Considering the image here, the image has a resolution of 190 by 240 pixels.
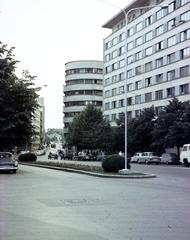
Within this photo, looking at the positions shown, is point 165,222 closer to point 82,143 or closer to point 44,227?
point 44,227

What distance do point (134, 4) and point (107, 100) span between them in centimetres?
2362

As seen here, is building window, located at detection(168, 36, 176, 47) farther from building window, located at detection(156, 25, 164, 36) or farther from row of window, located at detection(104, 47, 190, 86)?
building window, located at detection(156, 25, 164, 36)

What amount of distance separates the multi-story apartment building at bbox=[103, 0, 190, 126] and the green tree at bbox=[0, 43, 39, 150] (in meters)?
22.5

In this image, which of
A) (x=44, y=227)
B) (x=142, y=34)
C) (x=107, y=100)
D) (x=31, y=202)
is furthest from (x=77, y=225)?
(x=107, y=100)

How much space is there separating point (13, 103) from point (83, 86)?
3005 inches

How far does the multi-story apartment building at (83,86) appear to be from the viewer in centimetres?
10238

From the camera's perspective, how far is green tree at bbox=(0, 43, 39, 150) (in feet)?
84.8

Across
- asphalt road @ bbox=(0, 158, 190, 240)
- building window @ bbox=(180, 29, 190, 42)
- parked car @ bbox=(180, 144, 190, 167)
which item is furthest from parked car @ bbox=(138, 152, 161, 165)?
asphalt road @ bbox=(0, 158, 190, 240)

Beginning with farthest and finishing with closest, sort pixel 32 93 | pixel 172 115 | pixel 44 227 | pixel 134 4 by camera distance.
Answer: pixel 134 4, pixel 172 115, pixel 32 93, pixel 44 227

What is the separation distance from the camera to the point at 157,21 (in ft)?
197

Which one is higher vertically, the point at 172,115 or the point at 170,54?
the point at 170,54

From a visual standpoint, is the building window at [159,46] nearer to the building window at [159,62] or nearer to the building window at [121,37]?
the building window at [159,62]

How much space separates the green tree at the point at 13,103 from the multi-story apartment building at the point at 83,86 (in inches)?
2915

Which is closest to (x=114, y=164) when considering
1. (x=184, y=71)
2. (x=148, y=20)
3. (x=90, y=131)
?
(x=184, y=71)
